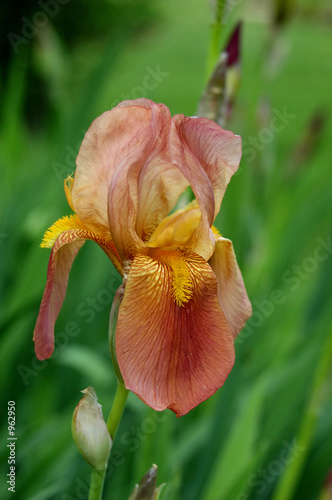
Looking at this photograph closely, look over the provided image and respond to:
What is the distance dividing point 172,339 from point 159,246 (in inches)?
4.8

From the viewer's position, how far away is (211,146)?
64 centimetres

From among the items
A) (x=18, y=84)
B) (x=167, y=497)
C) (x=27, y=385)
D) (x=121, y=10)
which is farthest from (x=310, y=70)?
(x=167, y=497)

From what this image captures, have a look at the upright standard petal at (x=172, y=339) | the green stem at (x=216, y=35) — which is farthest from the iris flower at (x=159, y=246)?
the green stem at (x=216, y=35)

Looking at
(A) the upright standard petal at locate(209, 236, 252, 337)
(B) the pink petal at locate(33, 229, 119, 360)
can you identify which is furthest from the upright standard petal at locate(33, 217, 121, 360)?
(A) the upright standard petal at locate(209, 236, 252, 337)

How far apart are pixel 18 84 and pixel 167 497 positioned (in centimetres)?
155

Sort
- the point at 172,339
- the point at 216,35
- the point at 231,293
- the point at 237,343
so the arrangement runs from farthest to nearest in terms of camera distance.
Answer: the point at 237,343, the point at 216,35, the point at 231,293, the point at 172,339

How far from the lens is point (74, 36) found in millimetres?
5656

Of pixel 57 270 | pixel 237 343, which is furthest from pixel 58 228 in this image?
pixel 237 343

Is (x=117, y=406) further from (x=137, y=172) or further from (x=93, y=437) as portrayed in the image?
(x=137, y=172)

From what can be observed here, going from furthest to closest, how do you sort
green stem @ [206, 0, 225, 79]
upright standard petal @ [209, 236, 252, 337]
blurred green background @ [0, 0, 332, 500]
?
blurred green background @ [0, 0, 332, 500] → green stem @ [206, 0, 225, 79] → upright standard petal @ [209, 236, 252, 337]

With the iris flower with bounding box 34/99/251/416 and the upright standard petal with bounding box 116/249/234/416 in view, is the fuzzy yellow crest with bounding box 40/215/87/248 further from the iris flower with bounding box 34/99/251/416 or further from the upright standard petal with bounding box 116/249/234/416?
the upright standard petal with bounding box 116/249/234/416

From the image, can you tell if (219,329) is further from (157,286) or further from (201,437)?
(201,437)

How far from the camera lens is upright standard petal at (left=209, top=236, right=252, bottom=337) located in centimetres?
67

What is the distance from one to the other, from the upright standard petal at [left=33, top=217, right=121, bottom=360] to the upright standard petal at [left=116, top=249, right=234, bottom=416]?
0.08 metres
